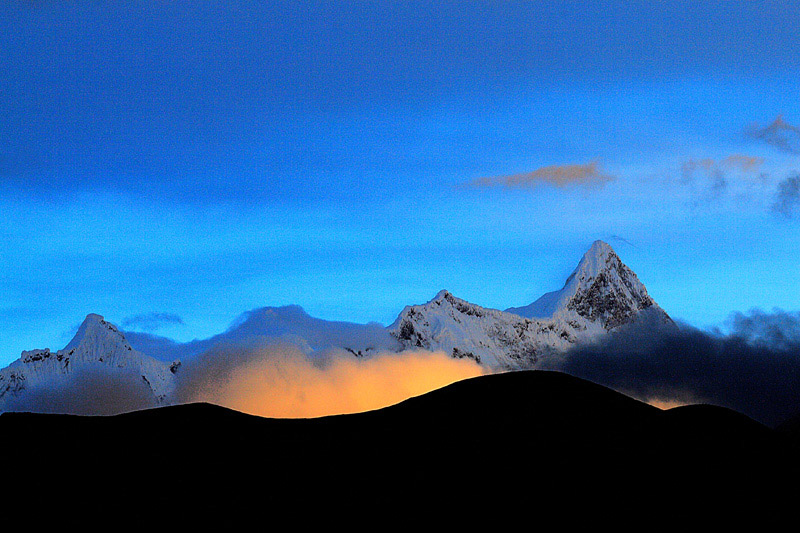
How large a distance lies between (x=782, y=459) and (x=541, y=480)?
23.3 meters

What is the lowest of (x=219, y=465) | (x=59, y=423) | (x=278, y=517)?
(x=278, y=517)

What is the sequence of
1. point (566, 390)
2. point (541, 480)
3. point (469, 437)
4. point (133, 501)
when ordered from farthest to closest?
1. point (566, 390)
2. point (469, 437)
3. point (541, 480)
4. point (133, 501)

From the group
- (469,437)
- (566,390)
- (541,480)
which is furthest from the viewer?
(566,390)

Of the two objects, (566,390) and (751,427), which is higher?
(566,390)

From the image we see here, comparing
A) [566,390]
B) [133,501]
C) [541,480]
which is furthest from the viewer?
[566,390]

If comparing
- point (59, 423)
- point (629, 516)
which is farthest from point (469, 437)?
point (59, 423)

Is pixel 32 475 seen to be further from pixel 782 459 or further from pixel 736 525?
pixel 782 459

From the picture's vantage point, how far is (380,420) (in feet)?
296

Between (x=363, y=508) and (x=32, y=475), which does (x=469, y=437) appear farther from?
(x=32, y=475)

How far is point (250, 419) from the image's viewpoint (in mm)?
88938

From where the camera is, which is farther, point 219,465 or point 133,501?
point 219,465

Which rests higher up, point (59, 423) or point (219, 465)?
point (59, 423)

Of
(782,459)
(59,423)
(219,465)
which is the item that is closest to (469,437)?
(219,465)

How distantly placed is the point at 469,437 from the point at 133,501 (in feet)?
95.8
